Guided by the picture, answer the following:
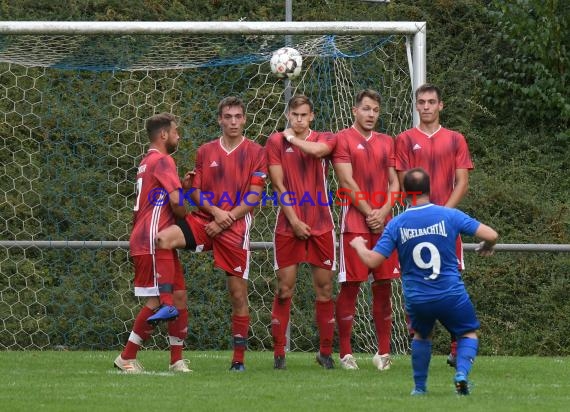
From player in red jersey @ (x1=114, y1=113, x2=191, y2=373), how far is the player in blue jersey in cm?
220

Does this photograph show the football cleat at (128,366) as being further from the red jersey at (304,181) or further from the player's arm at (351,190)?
the player's arm at (351,190)

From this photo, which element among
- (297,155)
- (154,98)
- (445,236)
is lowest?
(445,236)

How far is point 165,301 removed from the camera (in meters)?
9.13

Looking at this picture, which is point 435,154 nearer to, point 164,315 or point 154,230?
point 154,230

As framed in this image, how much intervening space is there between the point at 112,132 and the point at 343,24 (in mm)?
3607

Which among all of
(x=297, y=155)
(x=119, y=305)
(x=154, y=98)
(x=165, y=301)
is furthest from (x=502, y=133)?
(x=165, y=301)

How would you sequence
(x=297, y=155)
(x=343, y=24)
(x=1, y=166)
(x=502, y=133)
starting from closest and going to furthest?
(x=297, y=155), (x=343, y=24), (x=1, y=166), (x=502, y=133)

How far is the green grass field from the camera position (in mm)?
7195

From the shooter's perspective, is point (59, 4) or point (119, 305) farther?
point (59, 4)

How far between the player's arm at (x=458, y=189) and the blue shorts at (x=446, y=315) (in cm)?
217

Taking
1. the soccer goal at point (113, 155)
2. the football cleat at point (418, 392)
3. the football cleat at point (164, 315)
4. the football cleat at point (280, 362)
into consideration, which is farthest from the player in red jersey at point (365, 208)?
the soccer goal at point (113, 155)

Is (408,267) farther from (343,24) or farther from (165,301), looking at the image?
(343,24)

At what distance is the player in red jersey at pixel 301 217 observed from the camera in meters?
9.59

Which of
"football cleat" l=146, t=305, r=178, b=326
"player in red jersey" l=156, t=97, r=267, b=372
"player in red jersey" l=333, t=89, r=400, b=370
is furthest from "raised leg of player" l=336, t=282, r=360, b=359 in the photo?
"football cleat" l=146, t=305, r=178, b=326
